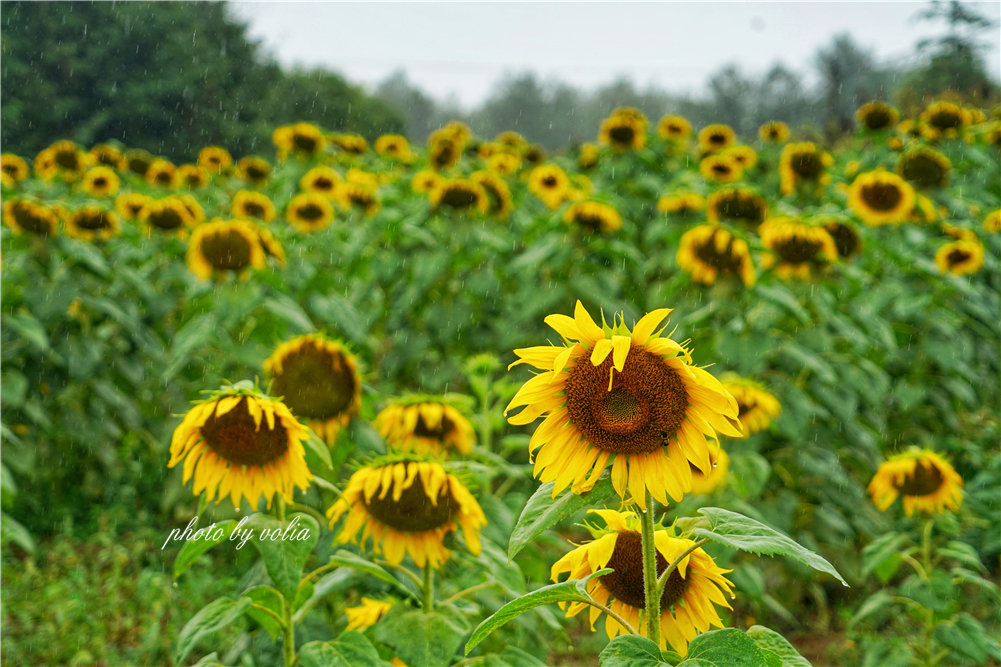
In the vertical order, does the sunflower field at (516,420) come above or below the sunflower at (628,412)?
below

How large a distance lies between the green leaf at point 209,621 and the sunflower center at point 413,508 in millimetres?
354

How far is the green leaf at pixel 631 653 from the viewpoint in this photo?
107 centimetres

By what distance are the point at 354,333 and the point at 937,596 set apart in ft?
7.68

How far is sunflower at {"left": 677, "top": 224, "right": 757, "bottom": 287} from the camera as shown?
138 inches

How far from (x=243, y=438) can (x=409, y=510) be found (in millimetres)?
407

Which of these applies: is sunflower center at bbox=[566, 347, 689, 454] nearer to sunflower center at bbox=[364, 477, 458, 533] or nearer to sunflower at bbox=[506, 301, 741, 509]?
sunflower at bbox=[506, 301, 741, 509]

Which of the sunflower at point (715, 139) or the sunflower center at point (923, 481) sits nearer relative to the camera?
the sunflower center at point (923, 481)

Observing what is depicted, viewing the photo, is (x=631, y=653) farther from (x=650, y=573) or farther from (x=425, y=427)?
(x=425, y=427)

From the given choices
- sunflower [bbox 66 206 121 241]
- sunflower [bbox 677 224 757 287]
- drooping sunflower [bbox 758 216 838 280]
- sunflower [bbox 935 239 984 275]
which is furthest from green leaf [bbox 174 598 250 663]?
sunflower [bbox 935 239 984 275]

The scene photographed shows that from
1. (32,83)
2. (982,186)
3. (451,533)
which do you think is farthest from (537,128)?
(451,533)

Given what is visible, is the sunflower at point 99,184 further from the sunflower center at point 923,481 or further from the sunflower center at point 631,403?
the sunflower center at point 631,403

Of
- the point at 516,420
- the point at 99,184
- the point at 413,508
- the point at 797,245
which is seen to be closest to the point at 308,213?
the point at 99,184

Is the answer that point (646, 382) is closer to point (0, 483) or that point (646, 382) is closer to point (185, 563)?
point (185, 563)

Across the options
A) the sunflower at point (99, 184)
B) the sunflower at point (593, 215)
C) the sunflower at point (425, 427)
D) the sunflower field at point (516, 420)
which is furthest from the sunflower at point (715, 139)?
the sunflower at point (425, 427)
